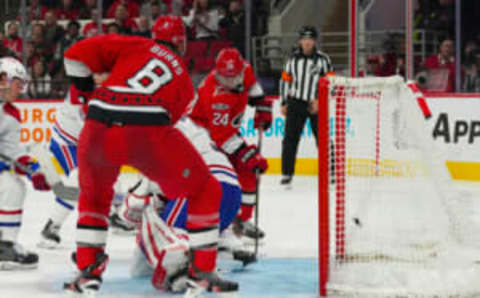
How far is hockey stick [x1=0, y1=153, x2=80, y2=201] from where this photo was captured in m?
4.02

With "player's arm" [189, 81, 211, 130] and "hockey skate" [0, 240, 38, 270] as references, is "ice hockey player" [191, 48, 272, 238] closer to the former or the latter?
"player's arm" [189, 81, 211, 130]

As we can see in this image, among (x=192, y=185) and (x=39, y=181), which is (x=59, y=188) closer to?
(x=39, y=181)

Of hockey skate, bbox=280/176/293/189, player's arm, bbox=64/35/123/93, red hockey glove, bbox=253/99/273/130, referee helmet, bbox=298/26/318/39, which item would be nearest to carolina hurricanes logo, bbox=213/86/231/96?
red hockey glove, bbox=253/99/273/130

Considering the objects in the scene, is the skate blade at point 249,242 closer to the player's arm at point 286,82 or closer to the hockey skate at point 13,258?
the hockey skate at point 13,258

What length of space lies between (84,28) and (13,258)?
5.88 metres

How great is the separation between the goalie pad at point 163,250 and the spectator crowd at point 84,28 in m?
5.40

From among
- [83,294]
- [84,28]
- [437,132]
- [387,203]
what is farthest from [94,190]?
[84,28]

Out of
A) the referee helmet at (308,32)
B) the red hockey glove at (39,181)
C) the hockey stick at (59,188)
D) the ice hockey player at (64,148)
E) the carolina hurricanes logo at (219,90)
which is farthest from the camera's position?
the referee helmet at (308,32)

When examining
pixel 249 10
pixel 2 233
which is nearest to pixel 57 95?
pixel 249 10

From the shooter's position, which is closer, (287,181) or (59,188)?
(59,188)

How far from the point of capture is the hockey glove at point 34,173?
12.8 feet

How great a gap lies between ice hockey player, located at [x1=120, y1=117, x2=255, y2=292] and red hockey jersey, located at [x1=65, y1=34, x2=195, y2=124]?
2.42 ft

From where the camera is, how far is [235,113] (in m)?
4.68

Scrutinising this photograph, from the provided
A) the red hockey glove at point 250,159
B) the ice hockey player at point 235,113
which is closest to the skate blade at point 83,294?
the ice hockey player at point 235,113
